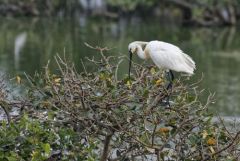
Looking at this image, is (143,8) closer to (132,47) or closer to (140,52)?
(140,52)

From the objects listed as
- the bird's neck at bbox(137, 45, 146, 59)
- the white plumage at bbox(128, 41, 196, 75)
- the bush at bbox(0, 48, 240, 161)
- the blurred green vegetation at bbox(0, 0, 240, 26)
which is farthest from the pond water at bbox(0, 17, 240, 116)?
the bush at bbox(0, 48, 240, 161)

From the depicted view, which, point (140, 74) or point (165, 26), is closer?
point (140, 74)

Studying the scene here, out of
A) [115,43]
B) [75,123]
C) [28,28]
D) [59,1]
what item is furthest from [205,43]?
[75,123]

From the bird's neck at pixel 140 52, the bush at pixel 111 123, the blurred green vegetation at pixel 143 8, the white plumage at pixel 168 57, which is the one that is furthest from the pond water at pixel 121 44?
the bush at pixel 111 123

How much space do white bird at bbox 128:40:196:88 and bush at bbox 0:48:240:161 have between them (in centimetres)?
217

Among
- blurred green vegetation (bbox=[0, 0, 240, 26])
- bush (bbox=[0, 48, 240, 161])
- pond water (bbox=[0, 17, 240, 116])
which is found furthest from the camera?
blurred green vegetation (bbox=[0, 0, 240, 26])

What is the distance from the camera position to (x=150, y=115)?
6500mm

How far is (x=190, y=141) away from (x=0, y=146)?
5.41ft

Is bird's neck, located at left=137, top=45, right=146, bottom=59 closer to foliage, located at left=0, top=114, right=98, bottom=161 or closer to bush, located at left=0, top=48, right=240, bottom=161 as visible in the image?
bush, located at left=0, top=48, right=240, bottom=161

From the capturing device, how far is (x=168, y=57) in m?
9.21

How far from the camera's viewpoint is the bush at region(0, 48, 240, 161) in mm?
6441

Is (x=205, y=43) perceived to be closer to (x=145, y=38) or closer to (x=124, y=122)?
(x=145, y=38)

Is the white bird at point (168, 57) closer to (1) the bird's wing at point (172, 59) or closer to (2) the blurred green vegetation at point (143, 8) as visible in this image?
(1) the bird's wing at point (172, 59)

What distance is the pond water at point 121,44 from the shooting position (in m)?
25.1
